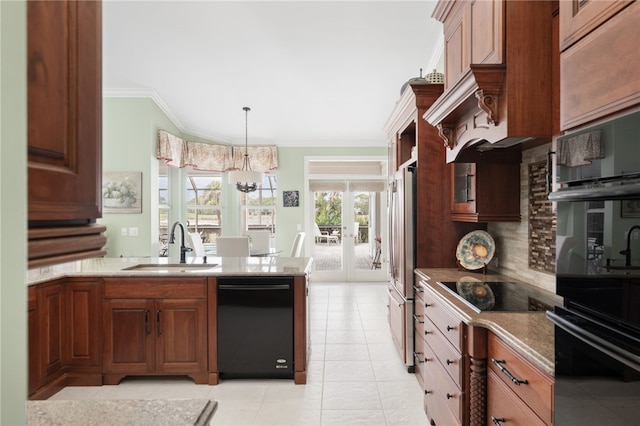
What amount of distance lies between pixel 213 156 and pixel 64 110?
5945mm

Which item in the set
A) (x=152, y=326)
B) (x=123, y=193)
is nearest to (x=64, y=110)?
(x=152, y=326)

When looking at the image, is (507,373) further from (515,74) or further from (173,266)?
(173,266)

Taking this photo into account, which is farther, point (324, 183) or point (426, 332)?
point (324, 183)

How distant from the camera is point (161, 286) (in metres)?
2.79

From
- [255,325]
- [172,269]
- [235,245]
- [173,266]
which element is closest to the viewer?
[255,325]

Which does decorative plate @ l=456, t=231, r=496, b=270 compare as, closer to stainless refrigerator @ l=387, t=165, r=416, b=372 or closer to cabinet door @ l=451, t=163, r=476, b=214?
cabinet door @ l=451, t=163, r=476, b=214

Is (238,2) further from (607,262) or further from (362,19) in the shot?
(607,262)

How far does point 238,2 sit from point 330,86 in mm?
1771

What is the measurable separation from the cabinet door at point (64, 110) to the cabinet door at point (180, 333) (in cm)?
240

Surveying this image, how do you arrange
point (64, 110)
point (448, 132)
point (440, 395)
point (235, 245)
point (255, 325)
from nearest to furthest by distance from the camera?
1. point (64, 110)
2. point (440, 395)
3. point (448, 132)
4. point (255, 325)
5. point (235, 245)

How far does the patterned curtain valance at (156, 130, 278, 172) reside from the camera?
5.44 metres

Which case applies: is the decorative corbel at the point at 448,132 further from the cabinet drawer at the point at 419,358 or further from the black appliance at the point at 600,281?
the cabinet drawer at the point at 419,358

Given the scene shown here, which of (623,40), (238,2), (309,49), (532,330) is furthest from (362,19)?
(532,330)

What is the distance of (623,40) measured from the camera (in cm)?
86
